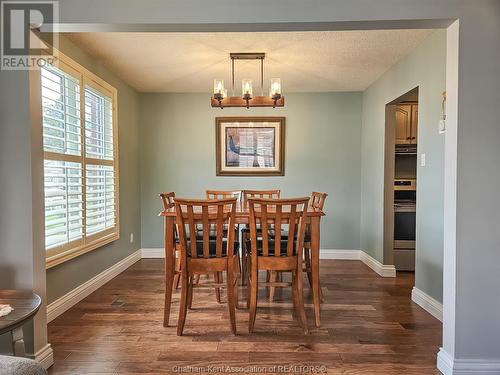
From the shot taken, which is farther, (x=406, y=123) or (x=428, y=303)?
(x=406, y=123)

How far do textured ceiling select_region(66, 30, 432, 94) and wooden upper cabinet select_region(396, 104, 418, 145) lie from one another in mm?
533

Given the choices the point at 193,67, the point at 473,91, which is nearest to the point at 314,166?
the point at 193,67

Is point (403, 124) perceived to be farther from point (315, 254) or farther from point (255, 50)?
point (315, 254)

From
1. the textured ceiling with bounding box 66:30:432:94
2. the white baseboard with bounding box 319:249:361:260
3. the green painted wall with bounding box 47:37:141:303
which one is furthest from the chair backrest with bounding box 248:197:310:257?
the white baseboard with bounding box 319:249:361:260

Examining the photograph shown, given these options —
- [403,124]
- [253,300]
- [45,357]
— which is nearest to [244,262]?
[253,300]

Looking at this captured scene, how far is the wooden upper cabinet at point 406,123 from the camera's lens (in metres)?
4.12

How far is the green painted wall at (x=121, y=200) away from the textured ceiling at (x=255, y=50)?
0.41 feet

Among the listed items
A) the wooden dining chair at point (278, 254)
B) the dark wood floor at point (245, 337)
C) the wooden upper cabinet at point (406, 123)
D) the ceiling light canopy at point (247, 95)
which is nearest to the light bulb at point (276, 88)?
the ceiling light canopy at point (247, 95)

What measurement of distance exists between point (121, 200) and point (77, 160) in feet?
3.92

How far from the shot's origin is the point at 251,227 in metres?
2.52

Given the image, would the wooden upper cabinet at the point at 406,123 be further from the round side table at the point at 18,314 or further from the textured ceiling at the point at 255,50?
the round side table at the point at 18,314

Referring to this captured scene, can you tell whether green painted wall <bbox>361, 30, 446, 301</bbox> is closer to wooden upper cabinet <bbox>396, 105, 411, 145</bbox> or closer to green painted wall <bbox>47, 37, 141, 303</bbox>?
wooden upper cabinet <bbox>396, 105, 411, 145</bbox>

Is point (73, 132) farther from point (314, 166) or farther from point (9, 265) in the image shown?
point (314, 166)

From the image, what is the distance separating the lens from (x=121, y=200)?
13.8 ft
